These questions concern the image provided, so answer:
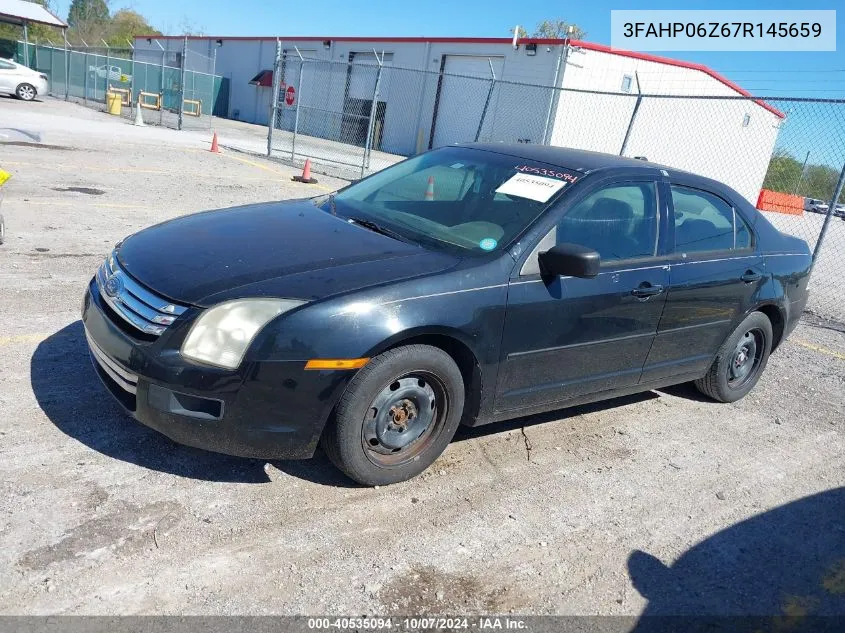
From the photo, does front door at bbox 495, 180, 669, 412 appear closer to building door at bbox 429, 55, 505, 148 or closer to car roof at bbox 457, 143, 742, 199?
car roof at bbox 457, 143, 742, 199

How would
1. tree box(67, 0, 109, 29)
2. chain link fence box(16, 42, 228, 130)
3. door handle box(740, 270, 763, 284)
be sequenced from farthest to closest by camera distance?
tree box(67, 0, 109, 29), chain link fence box(16, 42, 228, 130), door handle box(740, 270, 763, 284)

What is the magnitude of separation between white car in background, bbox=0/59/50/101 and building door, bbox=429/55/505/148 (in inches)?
574

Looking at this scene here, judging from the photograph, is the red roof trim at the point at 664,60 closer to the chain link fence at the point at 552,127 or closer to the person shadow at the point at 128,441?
the chain link fence at the point at 552,127

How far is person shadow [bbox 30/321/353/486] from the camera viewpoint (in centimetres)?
342

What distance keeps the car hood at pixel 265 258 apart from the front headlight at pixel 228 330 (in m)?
0.05

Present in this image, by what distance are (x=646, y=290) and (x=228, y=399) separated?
2429mm

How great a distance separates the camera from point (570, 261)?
3.57m

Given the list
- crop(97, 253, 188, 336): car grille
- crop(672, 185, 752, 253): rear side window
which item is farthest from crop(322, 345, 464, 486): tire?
crop(672, 185, 752, 253): rear side window

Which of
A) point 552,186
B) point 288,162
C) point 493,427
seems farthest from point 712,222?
point 288,162

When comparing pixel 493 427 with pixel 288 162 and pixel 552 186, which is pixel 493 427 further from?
pixel 288 162

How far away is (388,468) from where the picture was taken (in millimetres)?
3457

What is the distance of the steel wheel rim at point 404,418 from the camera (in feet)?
10.9

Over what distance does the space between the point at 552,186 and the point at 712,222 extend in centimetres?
138

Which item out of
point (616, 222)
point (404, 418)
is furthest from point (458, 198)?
point (404, 418)
